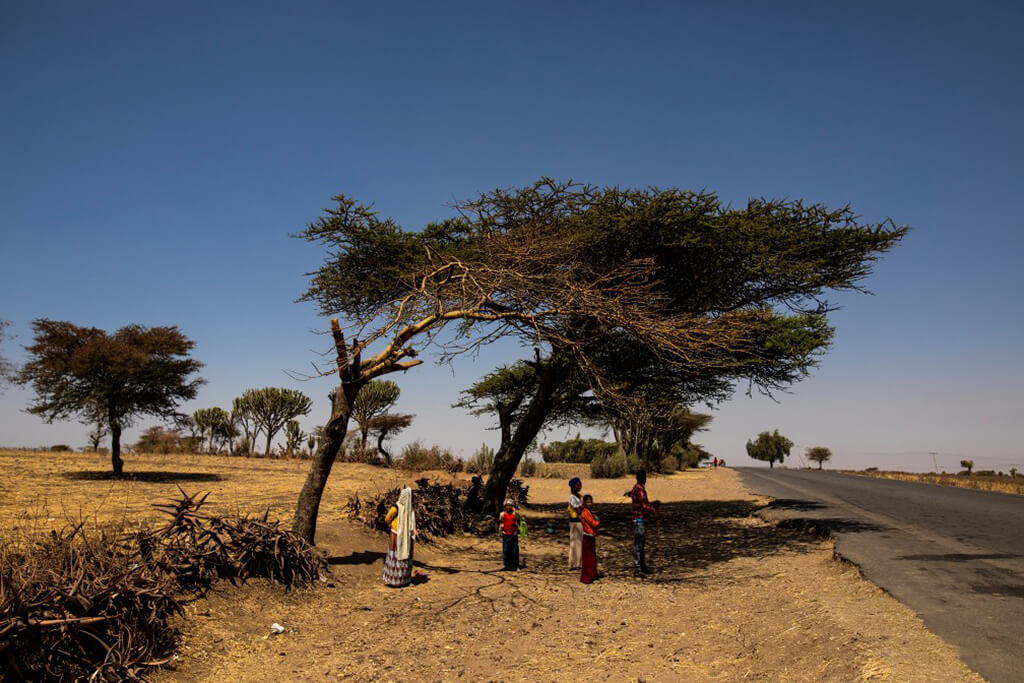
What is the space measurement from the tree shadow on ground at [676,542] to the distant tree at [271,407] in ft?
92.5

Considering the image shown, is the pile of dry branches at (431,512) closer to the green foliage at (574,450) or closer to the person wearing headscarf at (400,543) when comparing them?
the person wearing headscarf at (400,543)

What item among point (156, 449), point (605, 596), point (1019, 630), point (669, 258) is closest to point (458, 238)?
point (669, 258)

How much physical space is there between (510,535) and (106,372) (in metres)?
17.1

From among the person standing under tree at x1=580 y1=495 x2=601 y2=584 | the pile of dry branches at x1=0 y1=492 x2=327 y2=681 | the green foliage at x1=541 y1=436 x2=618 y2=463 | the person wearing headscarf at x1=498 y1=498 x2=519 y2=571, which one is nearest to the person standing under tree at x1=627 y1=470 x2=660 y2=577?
the person standing under tree at x1=580 y1=495 x2=601 y2=584

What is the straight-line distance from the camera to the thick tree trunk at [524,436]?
52.2 ft

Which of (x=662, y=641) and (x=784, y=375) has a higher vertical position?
(x=784, y=375)

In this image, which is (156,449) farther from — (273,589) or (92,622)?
(92,622)

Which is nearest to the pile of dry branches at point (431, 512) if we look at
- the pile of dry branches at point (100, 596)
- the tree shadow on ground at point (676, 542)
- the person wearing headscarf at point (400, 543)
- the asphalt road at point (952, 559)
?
the tree shadow on ground at point (676, 542)

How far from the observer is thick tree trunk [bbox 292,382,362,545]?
1019cm

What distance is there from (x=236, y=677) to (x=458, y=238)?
38.7ft

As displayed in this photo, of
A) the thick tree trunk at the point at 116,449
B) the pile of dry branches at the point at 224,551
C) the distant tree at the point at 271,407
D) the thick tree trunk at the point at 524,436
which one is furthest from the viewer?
the distant tree at the point at 271,407

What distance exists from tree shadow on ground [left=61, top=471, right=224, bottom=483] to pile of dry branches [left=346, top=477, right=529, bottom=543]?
8653mm

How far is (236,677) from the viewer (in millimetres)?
6379

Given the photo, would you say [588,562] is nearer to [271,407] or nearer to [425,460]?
[425,460]
